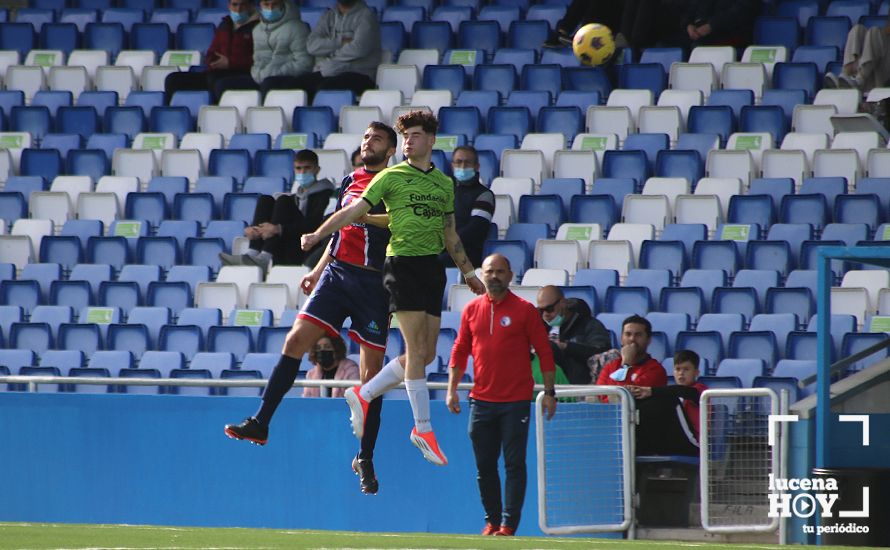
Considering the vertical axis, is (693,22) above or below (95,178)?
above

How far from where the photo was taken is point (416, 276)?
7.75 metres

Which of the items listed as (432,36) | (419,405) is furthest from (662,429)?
(432,36)

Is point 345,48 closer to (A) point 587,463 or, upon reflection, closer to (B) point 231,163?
(B) point 231,163

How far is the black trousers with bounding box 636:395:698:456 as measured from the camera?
32.4 feet

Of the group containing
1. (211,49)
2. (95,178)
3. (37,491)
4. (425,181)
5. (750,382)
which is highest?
(211,49)

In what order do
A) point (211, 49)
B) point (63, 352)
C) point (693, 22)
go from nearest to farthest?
point (63, 352)
point (693, 22)
point (211, 49)

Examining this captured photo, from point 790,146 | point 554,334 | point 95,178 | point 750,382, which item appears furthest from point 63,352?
point 790,146

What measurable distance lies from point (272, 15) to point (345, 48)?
0.83m

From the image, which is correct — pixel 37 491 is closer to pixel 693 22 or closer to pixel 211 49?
pixel 211 49

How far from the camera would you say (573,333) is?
10.6 meters

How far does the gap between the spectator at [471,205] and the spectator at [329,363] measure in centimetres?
156

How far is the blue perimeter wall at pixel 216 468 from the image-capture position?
10.5 meters

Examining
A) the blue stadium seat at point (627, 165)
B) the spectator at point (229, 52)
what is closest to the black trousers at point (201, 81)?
the spectator at point (229, 52)

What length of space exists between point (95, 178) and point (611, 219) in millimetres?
5411
